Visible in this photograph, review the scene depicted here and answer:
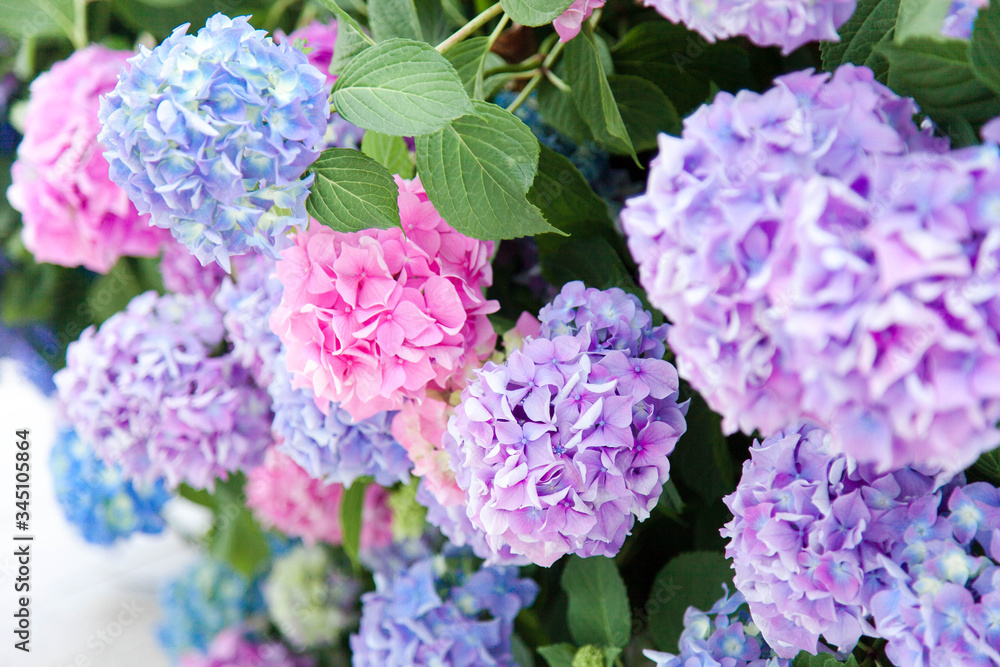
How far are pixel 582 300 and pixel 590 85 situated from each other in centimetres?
14

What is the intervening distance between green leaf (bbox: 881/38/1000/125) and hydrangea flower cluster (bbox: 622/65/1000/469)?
45 millimetres

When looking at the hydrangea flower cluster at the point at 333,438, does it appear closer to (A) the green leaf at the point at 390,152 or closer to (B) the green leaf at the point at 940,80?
(A) the green leaf at the point at 390,152

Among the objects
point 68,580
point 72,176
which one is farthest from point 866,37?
point 68,580

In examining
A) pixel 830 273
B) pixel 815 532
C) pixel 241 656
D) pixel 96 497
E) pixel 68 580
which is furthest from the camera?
pixel 68 580

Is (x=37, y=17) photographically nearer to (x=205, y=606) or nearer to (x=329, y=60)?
(x=329, y=60)

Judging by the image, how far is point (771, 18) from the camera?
303 millimetres

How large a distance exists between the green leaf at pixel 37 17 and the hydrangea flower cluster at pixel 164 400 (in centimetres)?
30

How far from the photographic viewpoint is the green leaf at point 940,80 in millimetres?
313

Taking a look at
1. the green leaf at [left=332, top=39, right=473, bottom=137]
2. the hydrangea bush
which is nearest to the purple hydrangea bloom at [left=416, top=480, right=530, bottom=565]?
the hydrangea bush

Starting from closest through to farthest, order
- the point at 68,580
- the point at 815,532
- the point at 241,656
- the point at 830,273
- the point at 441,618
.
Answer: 1. the point at 830,273
2. the point at 815,532
3. the point at 441,618
4. the point at 241,656
5. the point at 68,580

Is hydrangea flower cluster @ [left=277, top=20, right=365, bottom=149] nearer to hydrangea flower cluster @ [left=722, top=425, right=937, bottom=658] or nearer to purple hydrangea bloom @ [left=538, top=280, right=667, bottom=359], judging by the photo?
purple hydrangea bloom @ [left=538, top=280, right=667, bottom=359]

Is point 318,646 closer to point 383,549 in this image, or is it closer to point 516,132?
point 383,549

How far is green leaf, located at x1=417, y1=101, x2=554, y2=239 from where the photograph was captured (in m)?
0.40

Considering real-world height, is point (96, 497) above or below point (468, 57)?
below
